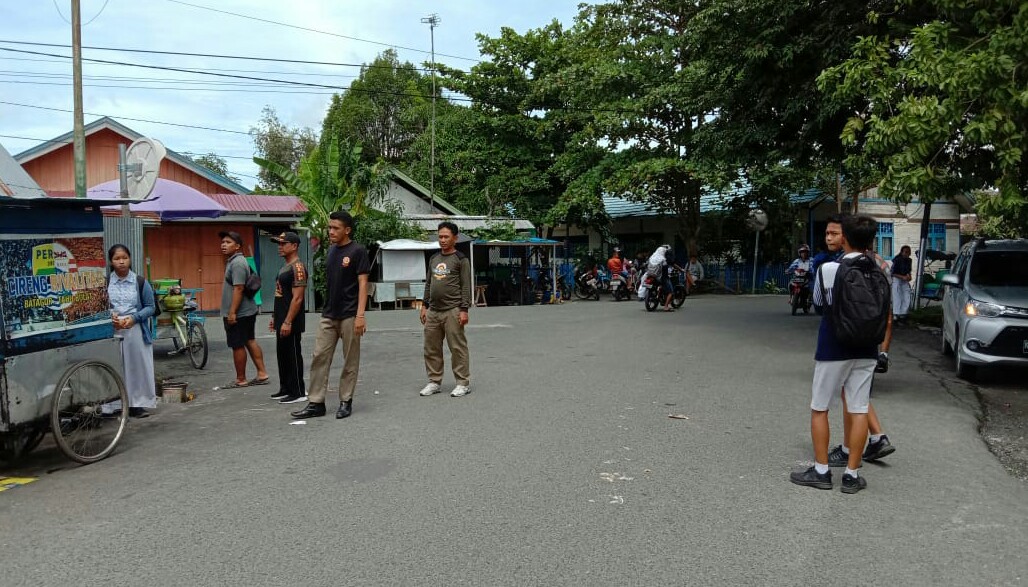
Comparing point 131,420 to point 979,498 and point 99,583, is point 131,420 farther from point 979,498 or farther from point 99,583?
point 979,498

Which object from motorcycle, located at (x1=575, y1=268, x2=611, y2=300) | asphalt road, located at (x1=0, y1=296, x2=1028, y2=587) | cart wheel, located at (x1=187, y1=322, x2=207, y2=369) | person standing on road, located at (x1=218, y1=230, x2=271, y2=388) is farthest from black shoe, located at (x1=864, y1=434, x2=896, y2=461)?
motorcycle, located at (x1=575, y1=268, x2=611, y2=300)

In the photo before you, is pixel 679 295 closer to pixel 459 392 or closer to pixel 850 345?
pixel 459 392

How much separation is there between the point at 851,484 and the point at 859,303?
1.17 metres

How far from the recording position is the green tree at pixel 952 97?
7.48m

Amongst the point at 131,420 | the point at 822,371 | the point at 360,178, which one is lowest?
the point at 131,420

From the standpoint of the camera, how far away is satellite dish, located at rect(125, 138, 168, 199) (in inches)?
316

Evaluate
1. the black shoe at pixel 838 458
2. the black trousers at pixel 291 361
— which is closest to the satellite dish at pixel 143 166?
the black trousers at pixel 291 361

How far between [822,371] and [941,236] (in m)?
34.1

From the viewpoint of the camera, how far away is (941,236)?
112ft

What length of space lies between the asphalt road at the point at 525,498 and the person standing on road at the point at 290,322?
487 millimetres

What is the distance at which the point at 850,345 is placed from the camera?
189 inches

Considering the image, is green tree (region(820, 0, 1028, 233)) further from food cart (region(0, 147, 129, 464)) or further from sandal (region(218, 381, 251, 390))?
food cart (region(0, 147, 129, 464))

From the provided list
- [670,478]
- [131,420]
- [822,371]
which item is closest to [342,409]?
[131,420]

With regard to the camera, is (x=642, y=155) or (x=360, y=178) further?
(x=642, y=155)
